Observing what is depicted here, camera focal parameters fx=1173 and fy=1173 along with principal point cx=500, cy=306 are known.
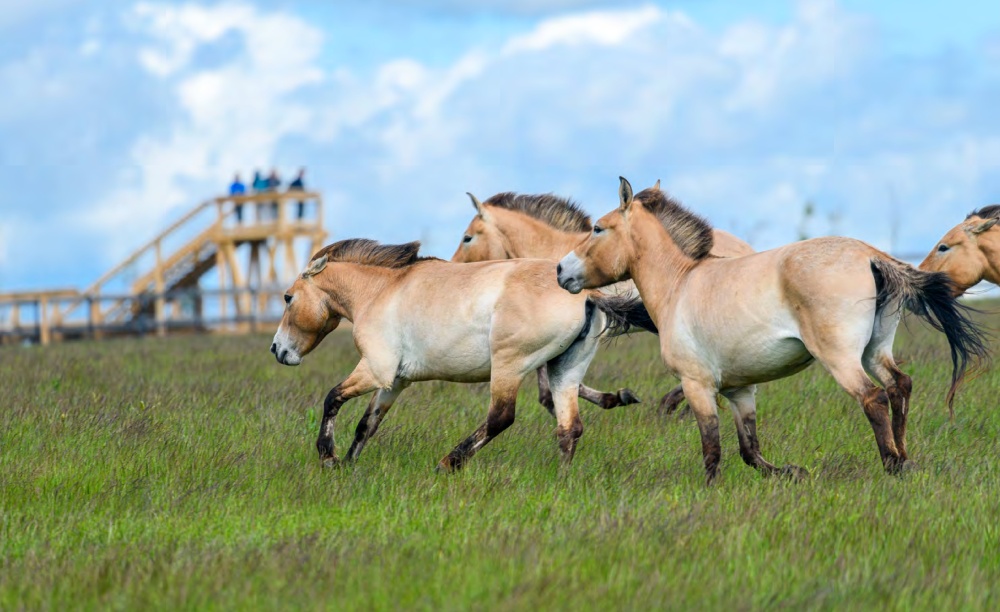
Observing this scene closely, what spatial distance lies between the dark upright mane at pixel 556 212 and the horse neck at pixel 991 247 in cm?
337

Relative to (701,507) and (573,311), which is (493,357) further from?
(701,507)

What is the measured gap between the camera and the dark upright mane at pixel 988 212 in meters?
10.1

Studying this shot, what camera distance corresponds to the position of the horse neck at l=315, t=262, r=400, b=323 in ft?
27.3

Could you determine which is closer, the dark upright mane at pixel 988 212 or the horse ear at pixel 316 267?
the horse ear at pixel 316 267

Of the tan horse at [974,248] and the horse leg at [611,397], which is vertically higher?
the tan horse at [974,248]

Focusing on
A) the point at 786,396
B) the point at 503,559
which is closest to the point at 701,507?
the point at 503,559

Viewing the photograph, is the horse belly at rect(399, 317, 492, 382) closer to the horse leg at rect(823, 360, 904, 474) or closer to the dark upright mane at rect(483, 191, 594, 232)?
the horse leg at rect(823, 360, 904, 474)

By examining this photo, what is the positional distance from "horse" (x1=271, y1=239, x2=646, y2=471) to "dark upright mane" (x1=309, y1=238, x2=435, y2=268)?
0.01m

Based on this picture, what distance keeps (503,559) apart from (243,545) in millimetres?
1257

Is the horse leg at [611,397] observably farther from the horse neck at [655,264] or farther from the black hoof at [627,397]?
the horse neck at [655,264]

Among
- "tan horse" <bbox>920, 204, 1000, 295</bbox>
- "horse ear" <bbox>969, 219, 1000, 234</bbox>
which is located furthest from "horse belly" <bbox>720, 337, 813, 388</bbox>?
"horse ear" <bbox>969, 219, 1000, 234</bbox>

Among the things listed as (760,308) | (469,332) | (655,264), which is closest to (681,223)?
(655,264)

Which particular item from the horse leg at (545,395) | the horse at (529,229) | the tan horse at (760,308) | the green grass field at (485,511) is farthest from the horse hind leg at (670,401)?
the tan horse at (760,308)

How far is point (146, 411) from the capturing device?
9.71 m
